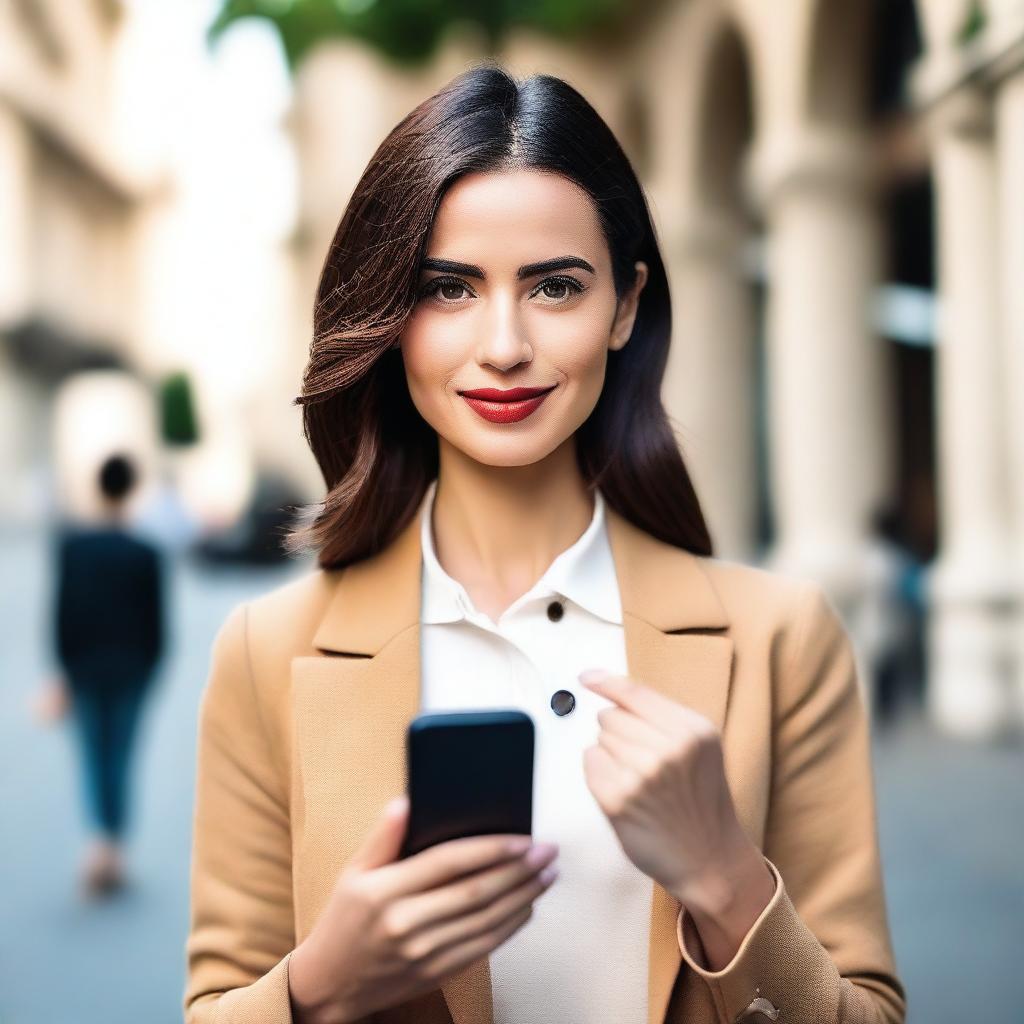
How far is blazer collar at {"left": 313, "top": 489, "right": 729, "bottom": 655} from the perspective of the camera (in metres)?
1.61

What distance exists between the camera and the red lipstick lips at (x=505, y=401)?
149 cm

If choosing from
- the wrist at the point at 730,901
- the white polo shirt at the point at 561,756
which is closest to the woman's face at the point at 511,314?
the white polo shirt at the point at 561,756

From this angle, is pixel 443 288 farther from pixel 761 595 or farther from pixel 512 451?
pixel 761 595

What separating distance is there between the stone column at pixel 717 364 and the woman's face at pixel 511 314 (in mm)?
9708

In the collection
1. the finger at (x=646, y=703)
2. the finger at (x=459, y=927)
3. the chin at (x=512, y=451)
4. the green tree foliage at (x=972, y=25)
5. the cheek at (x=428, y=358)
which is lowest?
the finger at (x=459, y=927)

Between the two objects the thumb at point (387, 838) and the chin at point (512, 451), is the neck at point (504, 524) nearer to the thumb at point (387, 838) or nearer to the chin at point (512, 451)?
the chin at point (512, 451)

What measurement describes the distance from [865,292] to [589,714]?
26.8ft

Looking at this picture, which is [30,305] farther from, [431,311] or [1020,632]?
[431,311]

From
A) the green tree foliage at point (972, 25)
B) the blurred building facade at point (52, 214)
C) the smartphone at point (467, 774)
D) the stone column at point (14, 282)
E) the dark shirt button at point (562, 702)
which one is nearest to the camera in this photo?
the smartphone at point (467, 774)

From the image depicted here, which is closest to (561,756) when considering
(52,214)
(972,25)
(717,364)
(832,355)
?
(972,25)

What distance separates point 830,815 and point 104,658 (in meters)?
4.51

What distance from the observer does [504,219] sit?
1.45m

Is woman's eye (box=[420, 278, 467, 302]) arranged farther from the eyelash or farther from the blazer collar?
the blazer collar

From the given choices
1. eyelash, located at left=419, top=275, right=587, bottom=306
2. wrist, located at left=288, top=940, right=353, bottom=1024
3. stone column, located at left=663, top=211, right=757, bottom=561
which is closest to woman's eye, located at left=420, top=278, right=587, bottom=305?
eyelash, located at left=419, top=275, right=587, bottom=306
